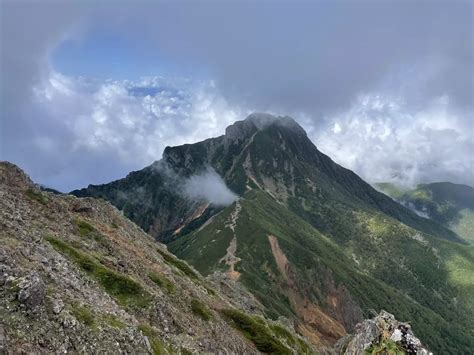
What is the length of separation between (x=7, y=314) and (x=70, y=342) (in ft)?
23.8

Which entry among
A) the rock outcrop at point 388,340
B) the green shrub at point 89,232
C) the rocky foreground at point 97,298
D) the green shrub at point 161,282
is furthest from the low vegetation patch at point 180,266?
the rock outcrop at point 388,340

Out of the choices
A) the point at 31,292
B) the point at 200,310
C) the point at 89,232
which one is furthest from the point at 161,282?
the point at 31,292

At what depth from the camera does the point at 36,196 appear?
93.5 meters

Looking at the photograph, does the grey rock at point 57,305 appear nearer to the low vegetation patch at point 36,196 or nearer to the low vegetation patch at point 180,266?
the low vegetation patch at point 36,196

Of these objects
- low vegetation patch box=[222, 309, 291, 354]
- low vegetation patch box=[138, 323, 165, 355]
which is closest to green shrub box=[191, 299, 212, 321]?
low vegetation patch box=[222, 309, 291, 354]

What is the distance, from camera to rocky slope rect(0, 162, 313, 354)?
47.1 m

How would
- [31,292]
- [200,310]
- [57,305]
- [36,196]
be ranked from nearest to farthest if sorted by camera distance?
[31,292] → [57,305] → [36,196] → [200,310]

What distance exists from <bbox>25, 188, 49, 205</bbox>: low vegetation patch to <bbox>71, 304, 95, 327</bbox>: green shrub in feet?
138

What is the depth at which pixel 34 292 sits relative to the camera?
47.8 metres

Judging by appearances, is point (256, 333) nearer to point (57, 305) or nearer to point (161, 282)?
point (161, 282)

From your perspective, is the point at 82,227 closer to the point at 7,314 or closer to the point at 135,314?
the point at 135,314

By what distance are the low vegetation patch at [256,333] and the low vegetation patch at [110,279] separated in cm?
4360

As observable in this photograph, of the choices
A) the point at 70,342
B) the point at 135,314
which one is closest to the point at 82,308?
the point at 70,342

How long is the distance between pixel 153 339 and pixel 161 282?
102 feet
